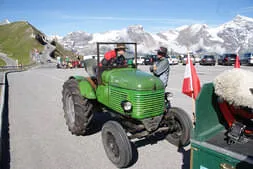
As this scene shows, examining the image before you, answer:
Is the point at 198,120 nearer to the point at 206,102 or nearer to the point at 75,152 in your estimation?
the point at 206,102

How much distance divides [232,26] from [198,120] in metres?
196

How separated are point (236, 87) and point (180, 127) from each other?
2.27 meters

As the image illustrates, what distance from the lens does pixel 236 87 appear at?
2.31 m

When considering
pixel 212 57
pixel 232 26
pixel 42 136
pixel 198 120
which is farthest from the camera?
pixel 232 26

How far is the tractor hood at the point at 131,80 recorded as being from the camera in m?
3.87

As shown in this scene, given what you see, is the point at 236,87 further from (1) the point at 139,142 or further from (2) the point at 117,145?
(1) the point at 139,142

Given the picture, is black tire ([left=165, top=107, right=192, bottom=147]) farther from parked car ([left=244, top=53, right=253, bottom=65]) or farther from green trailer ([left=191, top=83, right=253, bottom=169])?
parked car ([left=244, top=53, right=253, bottom=65])

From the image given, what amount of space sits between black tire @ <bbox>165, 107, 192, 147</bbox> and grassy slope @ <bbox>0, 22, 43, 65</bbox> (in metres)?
64.0

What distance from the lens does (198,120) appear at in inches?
102

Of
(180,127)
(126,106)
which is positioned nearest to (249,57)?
(180,127)

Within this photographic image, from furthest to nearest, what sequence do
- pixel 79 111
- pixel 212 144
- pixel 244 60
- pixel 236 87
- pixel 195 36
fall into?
pixel 195 36 < pixel 244 60 < pixel 79 111 < pixel 212 144 < pixel 236 87

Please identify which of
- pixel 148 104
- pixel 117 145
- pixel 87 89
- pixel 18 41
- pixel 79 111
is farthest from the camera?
pixel 18 41

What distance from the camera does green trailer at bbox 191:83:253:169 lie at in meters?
2.17

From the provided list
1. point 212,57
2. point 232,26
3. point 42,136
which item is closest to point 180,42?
point 232,26
